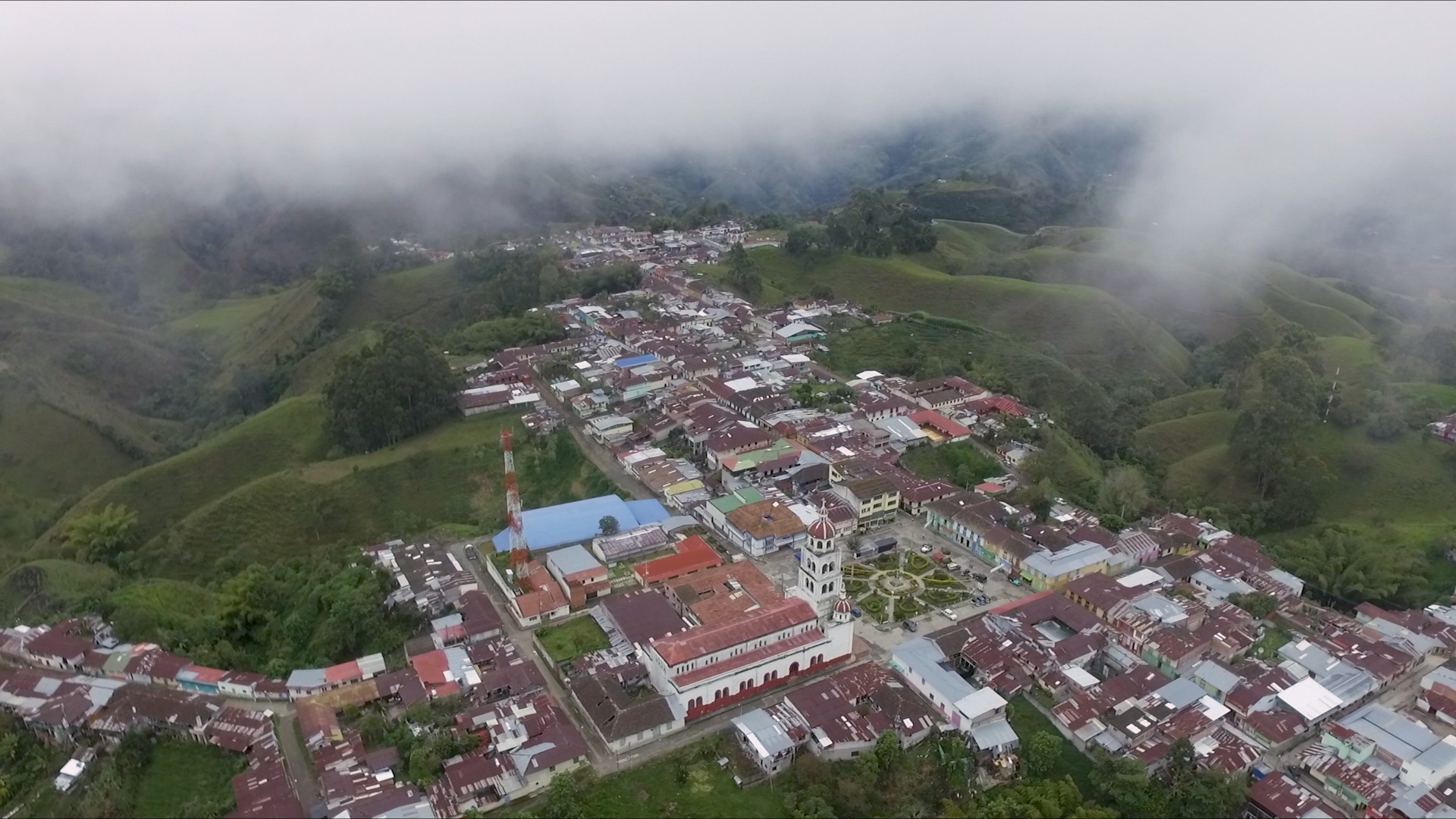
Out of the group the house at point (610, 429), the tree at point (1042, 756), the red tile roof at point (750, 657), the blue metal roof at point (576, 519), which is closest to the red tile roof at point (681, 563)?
the blue metal roof at point (576, 519)

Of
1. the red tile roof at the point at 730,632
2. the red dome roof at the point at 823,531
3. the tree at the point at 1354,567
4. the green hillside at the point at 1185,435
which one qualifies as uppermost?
the red dome roof at the point at 823,531

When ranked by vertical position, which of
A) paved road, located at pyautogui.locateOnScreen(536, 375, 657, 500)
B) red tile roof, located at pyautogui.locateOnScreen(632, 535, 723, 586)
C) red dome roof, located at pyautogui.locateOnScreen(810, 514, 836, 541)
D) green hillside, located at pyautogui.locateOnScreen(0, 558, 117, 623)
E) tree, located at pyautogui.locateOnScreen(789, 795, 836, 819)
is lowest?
green hillside, located at pyautogui.locateOnScreen(0, 558, 117, 623)

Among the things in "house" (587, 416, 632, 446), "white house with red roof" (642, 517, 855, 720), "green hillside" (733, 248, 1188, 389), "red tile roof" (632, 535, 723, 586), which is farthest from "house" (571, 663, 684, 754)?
"green hillside" (733, 248, 1188, 389)

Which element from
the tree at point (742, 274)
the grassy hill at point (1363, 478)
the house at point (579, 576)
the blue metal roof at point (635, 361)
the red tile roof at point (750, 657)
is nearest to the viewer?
the red tile roof at point (750, 657)

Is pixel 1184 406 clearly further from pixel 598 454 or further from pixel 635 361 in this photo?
pixel 598 454

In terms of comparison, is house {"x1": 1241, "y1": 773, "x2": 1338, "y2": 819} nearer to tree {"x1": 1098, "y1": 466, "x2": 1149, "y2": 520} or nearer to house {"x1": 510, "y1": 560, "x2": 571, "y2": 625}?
tree {"x1": 1098, "y1": 466, "x2": 1149, "y2": 520}

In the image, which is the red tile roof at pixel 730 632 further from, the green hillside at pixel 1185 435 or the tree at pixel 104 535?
the green hillside at pixel 1185 435

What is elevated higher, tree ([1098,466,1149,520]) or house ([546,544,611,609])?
house ([546,544,611,609])
